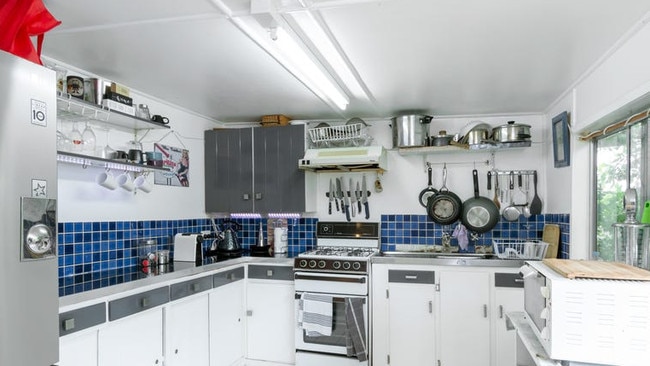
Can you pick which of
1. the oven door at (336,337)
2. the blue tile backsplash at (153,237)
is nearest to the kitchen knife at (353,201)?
the blue tile backsplash at (153,237)

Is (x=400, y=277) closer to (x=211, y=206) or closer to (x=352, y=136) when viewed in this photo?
(x=352, y=136)

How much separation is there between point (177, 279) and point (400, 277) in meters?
1.87

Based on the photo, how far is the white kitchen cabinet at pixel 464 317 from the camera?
11.0 ft

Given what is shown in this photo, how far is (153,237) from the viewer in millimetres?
3408

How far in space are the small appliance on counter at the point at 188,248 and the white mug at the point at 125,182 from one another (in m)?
0.71

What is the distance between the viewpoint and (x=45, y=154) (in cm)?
133

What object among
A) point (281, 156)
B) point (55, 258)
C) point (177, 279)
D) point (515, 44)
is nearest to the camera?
point (55, 258)

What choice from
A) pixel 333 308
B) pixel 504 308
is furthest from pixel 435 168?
pixel 333 308

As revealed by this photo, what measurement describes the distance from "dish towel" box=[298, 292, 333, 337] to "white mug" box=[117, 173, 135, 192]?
170 cm

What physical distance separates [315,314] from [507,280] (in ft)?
5.47

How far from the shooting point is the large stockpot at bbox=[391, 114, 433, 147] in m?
3.77

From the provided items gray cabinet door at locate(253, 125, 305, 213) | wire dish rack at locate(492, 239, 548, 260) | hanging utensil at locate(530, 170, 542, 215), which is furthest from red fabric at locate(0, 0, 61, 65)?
hanging utensil at locate(530, 170, 542, 215)

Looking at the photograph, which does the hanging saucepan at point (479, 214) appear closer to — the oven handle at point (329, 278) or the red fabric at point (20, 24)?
the oven handle at point (329, 278)

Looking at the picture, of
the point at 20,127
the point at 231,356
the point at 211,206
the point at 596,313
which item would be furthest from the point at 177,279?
the point at 596,313
